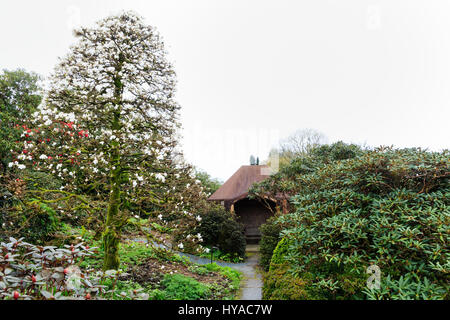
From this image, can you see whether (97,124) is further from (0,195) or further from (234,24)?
(234,24)

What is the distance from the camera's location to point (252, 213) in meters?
17.9

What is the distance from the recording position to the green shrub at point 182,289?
5504 mm

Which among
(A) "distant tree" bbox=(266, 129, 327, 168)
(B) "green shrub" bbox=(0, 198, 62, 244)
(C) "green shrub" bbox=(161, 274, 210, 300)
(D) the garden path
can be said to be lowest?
(D) the garden path

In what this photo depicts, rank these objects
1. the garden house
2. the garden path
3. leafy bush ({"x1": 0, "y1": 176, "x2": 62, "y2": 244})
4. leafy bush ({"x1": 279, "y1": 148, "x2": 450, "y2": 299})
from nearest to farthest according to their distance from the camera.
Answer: leafy bush ({"x1": 279, "y1": 148, "x2": 450, "y2": 299}) < leafy bush ({"x1": 0, "y1": 176, "x2": 62, "y2": 244}) < the garden path < the garden house

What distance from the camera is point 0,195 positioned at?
5.38m

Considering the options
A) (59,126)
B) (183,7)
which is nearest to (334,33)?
(183,7)

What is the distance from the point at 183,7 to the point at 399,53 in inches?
292

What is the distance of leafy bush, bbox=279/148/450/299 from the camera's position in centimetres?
245

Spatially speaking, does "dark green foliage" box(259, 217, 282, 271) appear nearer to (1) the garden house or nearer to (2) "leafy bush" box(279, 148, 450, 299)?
(2) "leafy bush" box(279, 148, 450, 299)

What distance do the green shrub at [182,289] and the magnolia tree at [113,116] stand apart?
1.36 meters

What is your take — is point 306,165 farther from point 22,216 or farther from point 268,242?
point 22,216

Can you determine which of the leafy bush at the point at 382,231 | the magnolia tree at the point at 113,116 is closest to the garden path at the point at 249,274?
the magnolia tree at the point at 113,116

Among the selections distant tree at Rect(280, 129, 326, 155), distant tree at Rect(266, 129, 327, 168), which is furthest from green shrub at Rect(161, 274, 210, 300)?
distant tree at Rect(280, 129, 326, 155)

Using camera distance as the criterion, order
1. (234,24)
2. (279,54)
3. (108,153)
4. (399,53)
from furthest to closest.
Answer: (279,54) → (399,53) → (234,24) → (108,153)
